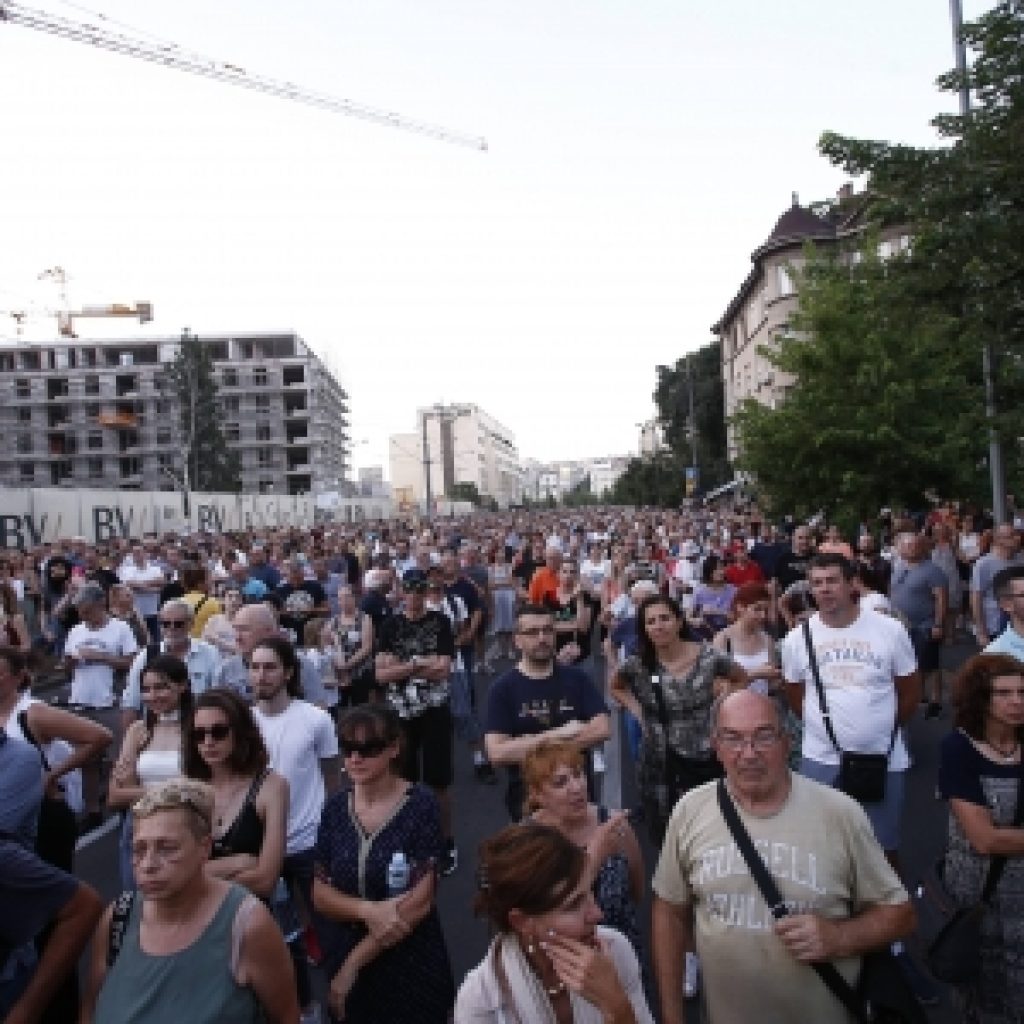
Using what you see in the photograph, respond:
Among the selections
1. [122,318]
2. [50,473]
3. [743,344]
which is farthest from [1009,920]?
[122,318]

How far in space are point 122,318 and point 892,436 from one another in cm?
12888

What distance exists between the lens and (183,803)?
2.65 metres

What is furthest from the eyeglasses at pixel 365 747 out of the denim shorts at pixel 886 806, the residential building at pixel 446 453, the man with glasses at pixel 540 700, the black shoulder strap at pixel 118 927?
the residential building at pixel 446 453

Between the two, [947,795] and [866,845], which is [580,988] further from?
[947,795]

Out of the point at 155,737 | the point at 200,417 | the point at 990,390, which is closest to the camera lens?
the point at 155,737

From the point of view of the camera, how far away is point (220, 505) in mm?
42438

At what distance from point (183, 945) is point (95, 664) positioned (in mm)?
5936

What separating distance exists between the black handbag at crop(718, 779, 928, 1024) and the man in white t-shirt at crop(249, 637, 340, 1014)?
86.7 inches

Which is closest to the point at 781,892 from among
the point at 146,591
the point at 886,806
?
the point at 886,806

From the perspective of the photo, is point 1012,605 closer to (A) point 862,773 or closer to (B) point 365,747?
(A) point 862,773

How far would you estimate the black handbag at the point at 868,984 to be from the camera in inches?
101

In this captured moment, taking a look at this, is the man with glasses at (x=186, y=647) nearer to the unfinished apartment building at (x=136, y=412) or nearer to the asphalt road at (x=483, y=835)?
the asphalt road at (x=483, y=835)

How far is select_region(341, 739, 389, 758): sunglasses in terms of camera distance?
136 inches

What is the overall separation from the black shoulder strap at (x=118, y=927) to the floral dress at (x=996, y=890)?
2451 millimetres
